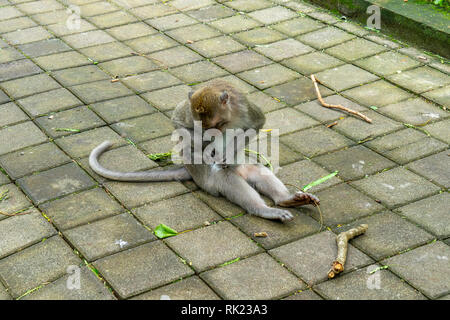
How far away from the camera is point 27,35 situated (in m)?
7.75

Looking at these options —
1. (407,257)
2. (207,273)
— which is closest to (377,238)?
(407,257)

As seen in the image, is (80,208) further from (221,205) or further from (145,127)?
(145,127)

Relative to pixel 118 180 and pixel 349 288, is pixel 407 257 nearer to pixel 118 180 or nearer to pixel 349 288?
pixel 349 288

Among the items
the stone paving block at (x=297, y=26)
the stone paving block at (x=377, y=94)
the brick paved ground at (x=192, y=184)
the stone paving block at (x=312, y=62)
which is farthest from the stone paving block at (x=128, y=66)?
the stone paving block at (x=377, y=94)

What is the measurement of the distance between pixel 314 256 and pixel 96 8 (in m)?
5.45

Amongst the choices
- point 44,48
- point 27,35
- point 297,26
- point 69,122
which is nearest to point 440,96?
point 297,26

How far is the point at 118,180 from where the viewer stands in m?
5.05

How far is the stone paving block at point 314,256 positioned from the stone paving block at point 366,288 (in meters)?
0.08

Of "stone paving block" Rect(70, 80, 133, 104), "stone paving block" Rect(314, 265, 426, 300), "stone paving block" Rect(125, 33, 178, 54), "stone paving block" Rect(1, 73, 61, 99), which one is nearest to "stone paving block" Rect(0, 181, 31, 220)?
"stone paving block" Rect(70, 80, 133, 104)

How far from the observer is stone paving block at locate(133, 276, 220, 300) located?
3898mm

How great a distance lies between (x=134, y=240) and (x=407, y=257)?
179 cm

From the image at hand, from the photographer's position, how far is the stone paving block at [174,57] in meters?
7.08

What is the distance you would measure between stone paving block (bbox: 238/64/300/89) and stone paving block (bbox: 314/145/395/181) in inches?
57.0

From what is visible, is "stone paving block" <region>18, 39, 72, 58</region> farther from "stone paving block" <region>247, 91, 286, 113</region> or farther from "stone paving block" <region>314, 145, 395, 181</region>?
"stone paving block" <region>314, 145, 395, 181</region>
